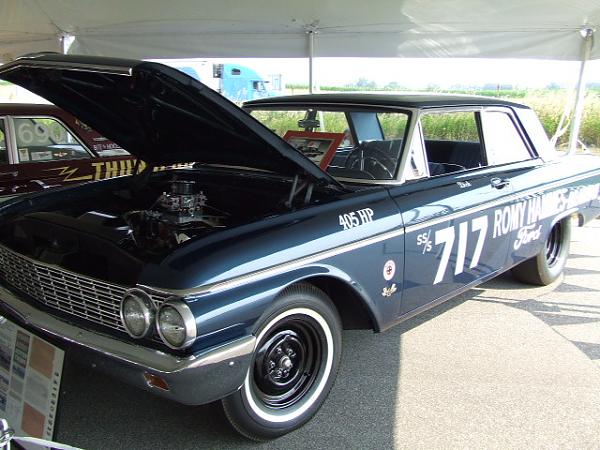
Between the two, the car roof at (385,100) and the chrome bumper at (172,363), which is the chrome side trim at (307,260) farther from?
the car roof at (385,100)

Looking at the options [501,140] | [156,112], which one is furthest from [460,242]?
[156,112]

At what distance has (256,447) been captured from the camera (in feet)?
8.24

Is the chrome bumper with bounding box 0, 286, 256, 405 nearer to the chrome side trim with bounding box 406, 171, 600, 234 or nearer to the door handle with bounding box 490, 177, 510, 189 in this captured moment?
the chrome side trim with bounding box 406, 171, 600, 234

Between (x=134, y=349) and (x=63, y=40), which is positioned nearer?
(x=134, y=349)

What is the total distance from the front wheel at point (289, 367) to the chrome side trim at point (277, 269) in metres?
0.13

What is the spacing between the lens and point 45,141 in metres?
5.64

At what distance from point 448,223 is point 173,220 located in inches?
61.4

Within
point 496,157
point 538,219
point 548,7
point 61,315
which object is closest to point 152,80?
point 61,315

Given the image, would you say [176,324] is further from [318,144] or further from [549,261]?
[549,261]

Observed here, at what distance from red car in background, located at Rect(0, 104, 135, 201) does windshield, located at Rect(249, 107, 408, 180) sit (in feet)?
8.40

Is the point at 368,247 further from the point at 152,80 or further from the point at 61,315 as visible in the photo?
the point at 61,315

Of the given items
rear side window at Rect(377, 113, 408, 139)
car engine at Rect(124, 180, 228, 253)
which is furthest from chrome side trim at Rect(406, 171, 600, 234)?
car engine at Rect(124, 180, 228, 253)

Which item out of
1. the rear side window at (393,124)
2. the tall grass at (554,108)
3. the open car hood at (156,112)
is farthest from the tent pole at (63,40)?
the rear side window at (393,124)

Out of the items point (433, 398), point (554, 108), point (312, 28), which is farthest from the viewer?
point (554, 108)
